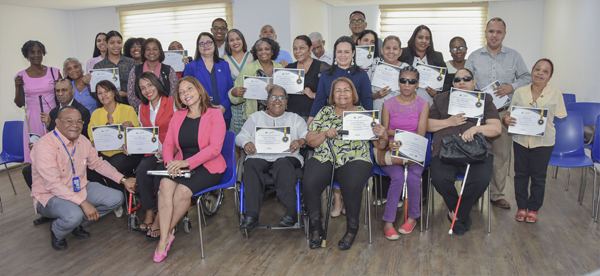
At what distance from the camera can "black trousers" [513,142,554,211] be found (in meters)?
3.68

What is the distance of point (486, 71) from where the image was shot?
13.5 feet

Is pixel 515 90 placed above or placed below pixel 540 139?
above

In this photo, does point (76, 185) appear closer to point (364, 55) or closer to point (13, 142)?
point (13, 142)

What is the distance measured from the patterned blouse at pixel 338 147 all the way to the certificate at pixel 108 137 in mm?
1885

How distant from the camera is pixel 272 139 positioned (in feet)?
11.7

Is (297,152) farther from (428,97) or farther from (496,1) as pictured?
(496,1)

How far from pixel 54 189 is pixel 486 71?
4146 millimetres

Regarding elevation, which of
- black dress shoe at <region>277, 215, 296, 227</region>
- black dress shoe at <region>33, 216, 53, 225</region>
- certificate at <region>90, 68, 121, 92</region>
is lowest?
black dress shoe at <region>33, 216, 53, 225</region>

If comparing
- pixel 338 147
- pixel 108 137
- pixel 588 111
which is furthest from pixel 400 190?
pixel 588 111

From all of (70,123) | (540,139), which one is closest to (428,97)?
(540,139)

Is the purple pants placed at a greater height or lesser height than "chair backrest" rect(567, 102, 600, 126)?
lesser

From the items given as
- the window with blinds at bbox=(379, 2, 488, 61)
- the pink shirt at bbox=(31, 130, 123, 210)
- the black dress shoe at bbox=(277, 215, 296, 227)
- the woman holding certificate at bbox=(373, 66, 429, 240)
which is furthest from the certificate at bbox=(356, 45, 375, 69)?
the window with blinds at bbox=(379, 2, 488, 61)

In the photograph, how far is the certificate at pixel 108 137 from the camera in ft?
12.9

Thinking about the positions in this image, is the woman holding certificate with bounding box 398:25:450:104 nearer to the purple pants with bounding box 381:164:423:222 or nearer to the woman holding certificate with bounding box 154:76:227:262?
the purple pants with bounding box 381:164:423:222
